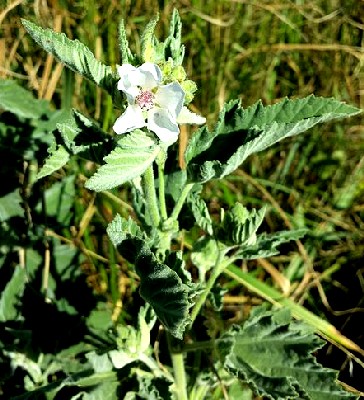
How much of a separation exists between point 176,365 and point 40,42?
2.98ft

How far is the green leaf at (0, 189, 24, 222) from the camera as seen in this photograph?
2051 mm

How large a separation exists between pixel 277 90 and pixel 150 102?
179 centimetres

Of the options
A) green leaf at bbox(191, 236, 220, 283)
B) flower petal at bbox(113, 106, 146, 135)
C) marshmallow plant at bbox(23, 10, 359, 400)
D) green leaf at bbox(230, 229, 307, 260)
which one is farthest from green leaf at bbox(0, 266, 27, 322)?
flower petal at bbox(113, 106, 146, 135)

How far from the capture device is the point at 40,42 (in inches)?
52.2

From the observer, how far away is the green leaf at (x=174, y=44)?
1.43 meters

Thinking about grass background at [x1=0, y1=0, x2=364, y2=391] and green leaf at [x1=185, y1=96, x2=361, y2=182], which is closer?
green leaf at [x1=185, y1=96, x2=361, y2=182]

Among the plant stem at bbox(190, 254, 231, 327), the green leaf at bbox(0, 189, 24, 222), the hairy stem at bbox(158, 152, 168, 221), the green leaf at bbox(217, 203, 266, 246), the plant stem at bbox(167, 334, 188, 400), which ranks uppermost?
the hairy stem at bbox(158, 152, 168, 221)

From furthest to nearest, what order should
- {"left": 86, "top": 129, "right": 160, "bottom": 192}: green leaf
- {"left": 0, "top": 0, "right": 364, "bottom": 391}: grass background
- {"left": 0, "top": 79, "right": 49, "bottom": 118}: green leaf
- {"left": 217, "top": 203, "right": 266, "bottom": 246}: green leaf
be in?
{"left": 0, "top": 0, "right": 364, "bottom": 391}: grass background < {"left": 0, "top": 79, "right": 49, "bottom": 118}: green leaf < {"left": 217, "top": 203, "right": 266, "bottom": 246}: green leaf < {"left": 86, "top": 129, "right": 160, "bottom": 192}: green leaf

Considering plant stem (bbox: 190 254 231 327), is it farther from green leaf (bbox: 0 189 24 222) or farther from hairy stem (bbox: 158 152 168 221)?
green leaf (bbox: 0 189 24 222)

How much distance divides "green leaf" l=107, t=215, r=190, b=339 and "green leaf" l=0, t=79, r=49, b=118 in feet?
2.17

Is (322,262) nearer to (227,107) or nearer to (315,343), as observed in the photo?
(315,343)

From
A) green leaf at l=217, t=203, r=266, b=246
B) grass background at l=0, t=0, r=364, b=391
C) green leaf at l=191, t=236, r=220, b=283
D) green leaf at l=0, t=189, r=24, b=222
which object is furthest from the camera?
grass background at l=0, t=0, r=364, b=391

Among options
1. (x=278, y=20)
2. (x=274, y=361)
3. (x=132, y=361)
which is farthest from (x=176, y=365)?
(x=278, y=20)

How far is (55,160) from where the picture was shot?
4.73 ft
